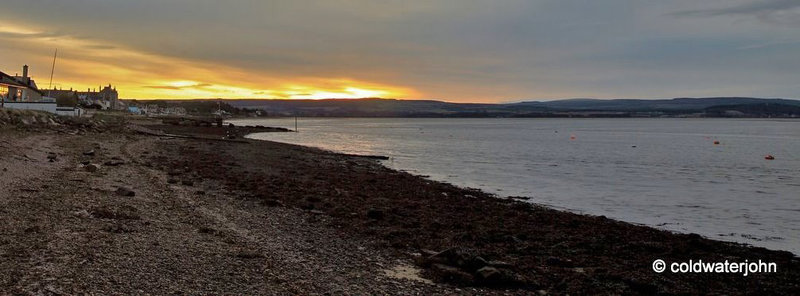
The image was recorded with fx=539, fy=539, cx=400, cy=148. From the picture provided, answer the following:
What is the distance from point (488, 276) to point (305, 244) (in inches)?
151

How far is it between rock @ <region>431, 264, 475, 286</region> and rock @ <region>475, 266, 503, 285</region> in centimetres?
12

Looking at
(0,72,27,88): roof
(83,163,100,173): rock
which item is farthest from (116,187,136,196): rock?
(0,72,27,88): roof

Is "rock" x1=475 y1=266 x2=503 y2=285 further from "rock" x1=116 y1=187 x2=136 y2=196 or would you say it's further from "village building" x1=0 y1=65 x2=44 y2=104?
"village building" x1=0 y1=65 x2=44 y2=104

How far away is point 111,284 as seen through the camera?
22.2 ft

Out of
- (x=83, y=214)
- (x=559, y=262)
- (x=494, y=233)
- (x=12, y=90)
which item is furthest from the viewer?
(x=12, y=90)

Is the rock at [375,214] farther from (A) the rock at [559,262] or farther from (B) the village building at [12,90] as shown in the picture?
(B) the village building at [12,90]

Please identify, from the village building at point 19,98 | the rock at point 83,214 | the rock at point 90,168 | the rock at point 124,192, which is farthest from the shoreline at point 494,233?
the village building at point 19,98

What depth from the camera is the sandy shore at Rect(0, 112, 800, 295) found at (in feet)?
25.0

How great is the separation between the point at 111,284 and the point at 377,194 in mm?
12893

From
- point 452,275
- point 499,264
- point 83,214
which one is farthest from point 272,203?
point 452,275

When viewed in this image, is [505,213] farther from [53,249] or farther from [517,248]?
[53,249]

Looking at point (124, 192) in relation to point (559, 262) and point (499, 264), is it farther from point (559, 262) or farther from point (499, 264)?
point (559, 262)

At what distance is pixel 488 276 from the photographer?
846 cm

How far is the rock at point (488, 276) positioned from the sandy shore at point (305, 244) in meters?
0.02
